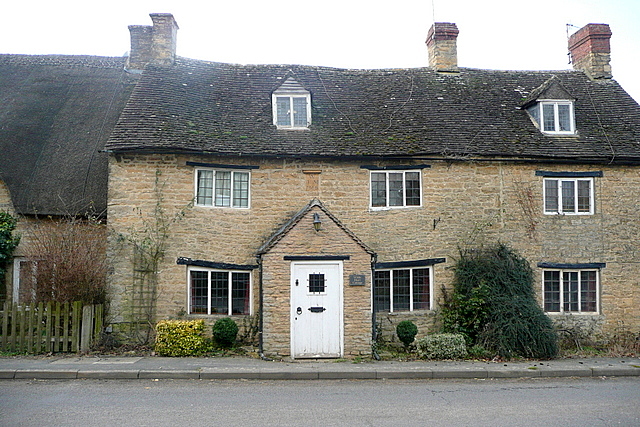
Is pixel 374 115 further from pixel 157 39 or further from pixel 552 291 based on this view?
pixel 157 39

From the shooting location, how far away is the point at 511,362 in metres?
13.9

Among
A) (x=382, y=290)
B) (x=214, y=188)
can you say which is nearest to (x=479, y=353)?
(x=382, y=290)

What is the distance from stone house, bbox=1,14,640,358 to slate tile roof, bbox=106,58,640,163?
0.24ft

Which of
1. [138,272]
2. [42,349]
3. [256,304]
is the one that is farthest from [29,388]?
[256,304]

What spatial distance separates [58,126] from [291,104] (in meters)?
8.02

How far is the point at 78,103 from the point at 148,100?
413cm

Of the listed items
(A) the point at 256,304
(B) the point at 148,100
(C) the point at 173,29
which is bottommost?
(A) the point at 256,304

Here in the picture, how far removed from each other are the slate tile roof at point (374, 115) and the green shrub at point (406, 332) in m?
4.87

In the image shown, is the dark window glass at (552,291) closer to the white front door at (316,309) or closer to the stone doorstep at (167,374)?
the white front door at (316,309)

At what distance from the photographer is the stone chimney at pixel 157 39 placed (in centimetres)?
1859

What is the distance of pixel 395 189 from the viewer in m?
16.4

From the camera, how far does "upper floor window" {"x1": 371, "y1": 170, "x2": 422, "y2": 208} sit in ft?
53.6

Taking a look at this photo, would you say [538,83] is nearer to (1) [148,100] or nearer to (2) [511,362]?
(2) [511,362]

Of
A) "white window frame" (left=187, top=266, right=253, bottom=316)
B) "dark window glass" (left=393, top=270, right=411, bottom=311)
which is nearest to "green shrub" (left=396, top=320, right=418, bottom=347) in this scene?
"dark window glass" (left=393, top=270, right=411, bottom=311)
